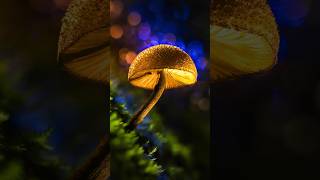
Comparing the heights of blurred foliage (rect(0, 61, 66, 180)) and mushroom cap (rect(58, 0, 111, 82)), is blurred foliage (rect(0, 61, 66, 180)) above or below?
below

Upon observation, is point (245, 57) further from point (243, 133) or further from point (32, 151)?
point (32, 151)

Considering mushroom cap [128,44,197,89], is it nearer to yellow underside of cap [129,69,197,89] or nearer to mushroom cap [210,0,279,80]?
yellow underside of cap [129,69,197,89]

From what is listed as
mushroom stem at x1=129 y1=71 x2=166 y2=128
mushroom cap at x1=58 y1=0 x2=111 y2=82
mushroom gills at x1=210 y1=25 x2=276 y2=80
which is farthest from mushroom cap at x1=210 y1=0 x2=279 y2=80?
mushroom cap at x1=58 y1=0 x2=111 y2=82

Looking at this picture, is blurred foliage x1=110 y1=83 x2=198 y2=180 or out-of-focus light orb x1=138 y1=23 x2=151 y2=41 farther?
out-of-focus light orb x1=138 y1=23 x2=151 y2=41

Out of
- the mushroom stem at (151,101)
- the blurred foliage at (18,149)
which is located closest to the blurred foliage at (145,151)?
the mushroom stem at (151,101)

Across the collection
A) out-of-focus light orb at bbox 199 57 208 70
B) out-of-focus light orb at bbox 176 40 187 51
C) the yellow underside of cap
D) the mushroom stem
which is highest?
out-of-focus light orb at bbox 176 40 187 51
